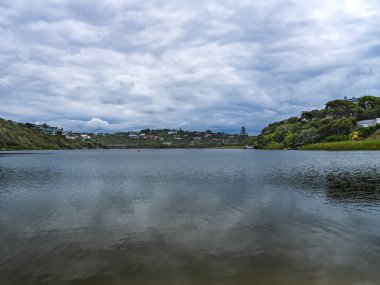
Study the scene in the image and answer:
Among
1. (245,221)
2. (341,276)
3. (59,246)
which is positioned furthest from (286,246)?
(59,246)

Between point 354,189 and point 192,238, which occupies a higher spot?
point 354,189

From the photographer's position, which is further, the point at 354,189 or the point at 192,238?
the point at 354,189

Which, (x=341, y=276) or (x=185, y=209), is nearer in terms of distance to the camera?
(x=341, y=276)

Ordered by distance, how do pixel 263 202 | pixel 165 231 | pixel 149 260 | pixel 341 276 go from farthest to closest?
pixel 263 202 < pixel 165 231 < pixel 149 260 < pixel 341 276

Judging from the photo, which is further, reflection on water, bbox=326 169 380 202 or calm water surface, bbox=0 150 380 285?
reflection on water, bbox=326 169 380 202

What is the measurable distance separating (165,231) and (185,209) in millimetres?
8781

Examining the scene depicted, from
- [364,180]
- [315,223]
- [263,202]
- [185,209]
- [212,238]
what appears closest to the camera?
[212,238]

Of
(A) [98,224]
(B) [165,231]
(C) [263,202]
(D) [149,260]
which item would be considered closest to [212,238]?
(B) [165,231]

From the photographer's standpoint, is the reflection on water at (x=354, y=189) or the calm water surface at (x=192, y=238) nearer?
the calm water surface at (x=192, y=238)

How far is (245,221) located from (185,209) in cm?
831

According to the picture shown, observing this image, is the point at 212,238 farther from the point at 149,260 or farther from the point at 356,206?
the point at 356,206

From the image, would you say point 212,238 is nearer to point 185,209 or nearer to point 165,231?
point 165,231

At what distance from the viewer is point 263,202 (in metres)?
38.0

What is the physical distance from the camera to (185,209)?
34531mm
